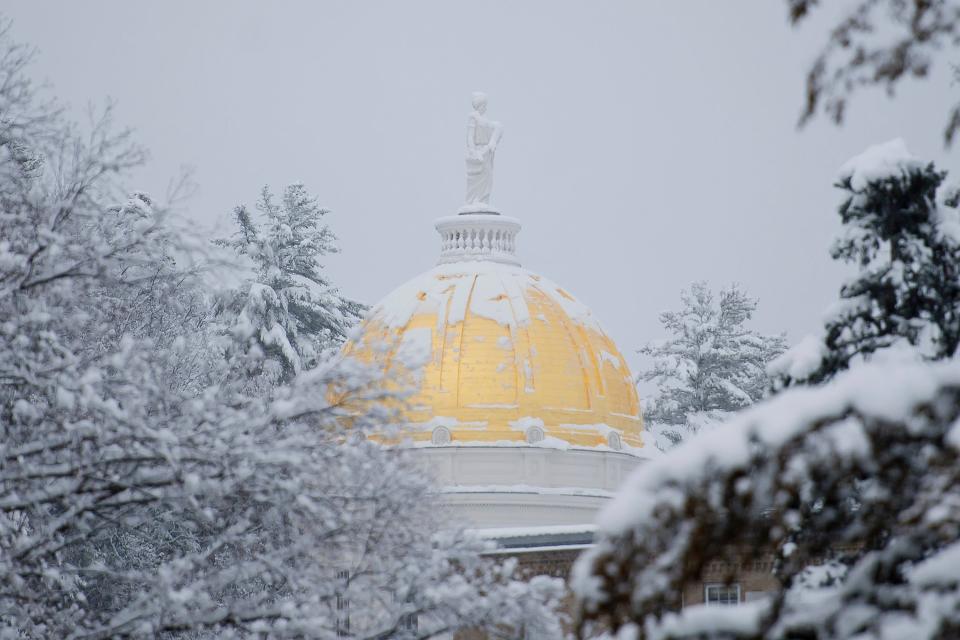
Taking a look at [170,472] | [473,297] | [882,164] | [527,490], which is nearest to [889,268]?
[882,164]

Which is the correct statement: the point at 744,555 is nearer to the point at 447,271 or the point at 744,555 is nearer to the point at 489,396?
the point at 489,396

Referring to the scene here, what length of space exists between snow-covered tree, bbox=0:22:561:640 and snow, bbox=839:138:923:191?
16.6 feet

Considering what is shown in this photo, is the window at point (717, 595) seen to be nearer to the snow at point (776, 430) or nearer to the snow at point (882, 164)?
the snow at point (882, 164)

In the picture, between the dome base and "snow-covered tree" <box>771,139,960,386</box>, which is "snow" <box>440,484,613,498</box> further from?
"snow-covered tree" <box>771,139,960,386</box>

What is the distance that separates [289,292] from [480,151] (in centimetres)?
1382

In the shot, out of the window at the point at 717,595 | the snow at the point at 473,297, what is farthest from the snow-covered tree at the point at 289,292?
the window at the point at 717,595

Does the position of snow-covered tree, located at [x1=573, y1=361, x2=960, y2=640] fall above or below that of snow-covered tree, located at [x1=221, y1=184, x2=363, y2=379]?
below

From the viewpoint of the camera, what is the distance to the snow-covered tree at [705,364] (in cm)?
7269

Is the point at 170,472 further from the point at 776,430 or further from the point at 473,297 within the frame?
the point at 473,297

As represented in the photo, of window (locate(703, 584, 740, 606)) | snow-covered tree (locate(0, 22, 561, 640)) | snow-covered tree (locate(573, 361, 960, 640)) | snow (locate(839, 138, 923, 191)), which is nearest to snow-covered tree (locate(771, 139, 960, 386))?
snow (locate(839, 138, 923, 191))

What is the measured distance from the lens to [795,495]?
32.8 ft

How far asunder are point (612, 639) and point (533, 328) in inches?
2225

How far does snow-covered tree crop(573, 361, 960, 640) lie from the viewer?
31.5 ft

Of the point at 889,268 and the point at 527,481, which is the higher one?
the point at 527,481
